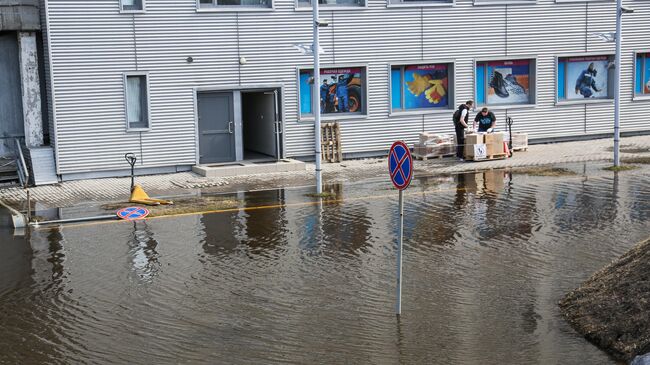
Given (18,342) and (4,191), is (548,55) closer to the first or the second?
(4,191)

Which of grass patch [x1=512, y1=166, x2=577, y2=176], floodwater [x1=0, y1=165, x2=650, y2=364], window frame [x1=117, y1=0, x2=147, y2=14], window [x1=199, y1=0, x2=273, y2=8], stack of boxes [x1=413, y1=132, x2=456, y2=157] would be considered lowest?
floodwater [x1=0, y1=165, x2=650, y2=364]

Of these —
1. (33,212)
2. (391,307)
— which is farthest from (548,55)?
(391,307)

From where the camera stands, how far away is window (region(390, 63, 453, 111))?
91.2ft

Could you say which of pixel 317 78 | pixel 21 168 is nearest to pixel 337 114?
pixel 317 78

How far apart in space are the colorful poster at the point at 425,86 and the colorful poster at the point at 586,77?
4.41 meters

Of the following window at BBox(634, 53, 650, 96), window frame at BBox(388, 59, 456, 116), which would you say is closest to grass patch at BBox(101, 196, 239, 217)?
window frame at BBox(388, 59, 456, 116)

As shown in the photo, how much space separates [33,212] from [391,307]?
36.3 ft

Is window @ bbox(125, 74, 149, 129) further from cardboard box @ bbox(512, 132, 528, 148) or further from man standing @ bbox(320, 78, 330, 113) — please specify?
cardboard box @ bbox(512, 132, 528, 148)

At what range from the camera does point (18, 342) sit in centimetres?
1097

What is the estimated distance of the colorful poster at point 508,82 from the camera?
1135 inches

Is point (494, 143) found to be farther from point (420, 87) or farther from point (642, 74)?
point (642, 74)

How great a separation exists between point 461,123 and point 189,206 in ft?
30.9

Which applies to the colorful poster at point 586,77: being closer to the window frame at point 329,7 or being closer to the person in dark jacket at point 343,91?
the window frame at point 329,7

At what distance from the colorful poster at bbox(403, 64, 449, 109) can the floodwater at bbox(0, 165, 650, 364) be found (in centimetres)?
745
